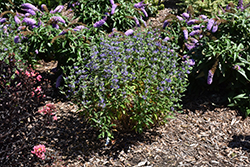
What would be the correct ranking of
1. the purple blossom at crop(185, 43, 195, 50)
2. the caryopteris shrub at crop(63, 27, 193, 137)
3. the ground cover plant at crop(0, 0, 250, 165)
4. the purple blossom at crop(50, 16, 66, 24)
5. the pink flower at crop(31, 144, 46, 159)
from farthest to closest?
the purple blossom at crop(185, 43, 195, 50)
the purple blossom at crop(50, 16, 66, 24)
the caryopteris shrub at crop(63, 27, 193, 137)
the ground cover plant at crop(0, 0, 250, 165)
the pink flower at crop(31, 144, 46, 159)

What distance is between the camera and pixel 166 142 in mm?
3805

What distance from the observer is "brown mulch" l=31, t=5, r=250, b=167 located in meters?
3.47

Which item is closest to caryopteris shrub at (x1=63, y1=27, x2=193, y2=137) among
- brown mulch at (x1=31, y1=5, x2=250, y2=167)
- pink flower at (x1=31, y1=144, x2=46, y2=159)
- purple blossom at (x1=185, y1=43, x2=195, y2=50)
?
brown mulch at (x1=31, y1=5, x2=250, y2=167)

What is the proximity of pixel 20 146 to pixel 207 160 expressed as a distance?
8.09 feet

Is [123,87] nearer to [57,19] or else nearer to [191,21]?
[57,19]

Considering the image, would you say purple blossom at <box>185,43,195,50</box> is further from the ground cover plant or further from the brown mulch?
the brown mulch

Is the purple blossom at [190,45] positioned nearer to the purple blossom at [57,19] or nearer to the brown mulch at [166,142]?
the brown mulch at [166,142]

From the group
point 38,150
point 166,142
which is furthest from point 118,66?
point 38,150

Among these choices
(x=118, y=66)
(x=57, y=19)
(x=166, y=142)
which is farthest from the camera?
(x=57, y=19)

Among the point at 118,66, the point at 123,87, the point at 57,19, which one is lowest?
the point at 123,87

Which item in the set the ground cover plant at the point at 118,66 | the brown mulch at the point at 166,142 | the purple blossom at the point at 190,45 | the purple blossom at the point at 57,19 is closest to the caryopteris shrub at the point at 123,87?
the ground cover plant at the point at 118,66

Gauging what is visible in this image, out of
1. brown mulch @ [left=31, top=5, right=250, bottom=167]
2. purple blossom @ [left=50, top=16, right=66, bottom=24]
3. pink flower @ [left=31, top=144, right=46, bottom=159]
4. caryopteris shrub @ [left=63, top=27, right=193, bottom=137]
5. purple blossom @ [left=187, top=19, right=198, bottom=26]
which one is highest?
purple blossom @ [left=50, top=16, right=66, bottom=24]

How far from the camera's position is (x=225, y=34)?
14.4 ft

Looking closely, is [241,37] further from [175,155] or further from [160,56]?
[175,155]
